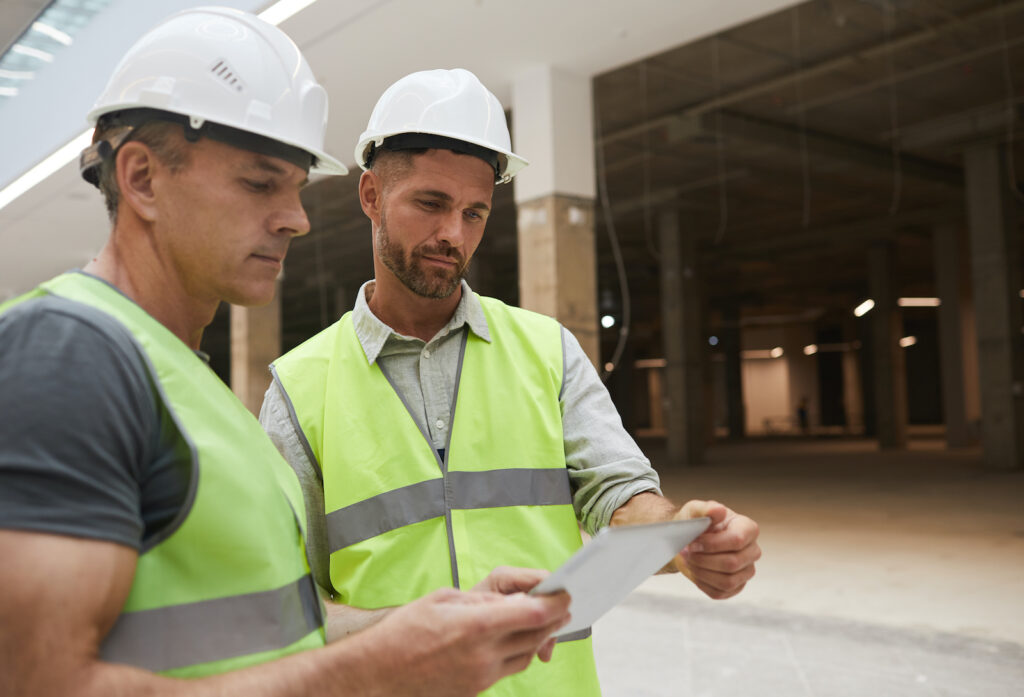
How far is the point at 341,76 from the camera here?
315 inches

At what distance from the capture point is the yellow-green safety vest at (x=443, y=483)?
1.59 metres

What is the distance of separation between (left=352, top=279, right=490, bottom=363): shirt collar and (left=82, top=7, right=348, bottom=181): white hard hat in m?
0.63

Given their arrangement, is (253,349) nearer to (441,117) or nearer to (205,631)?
(441,117)

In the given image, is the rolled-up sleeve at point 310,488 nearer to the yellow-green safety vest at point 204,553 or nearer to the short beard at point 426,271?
the short beard at point 426,271

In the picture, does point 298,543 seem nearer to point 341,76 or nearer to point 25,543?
point 25,543

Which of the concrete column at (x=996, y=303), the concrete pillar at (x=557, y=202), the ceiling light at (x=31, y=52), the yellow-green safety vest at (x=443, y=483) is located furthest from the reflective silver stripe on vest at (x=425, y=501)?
the concrete column at (x=996, y=303)

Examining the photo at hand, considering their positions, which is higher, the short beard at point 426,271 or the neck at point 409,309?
the short beard at point 426,271

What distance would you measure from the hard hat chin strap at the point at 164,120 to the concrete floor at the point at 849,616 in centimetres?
399

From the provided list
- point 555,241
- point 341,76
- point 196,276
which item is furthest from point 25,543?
point 341,76

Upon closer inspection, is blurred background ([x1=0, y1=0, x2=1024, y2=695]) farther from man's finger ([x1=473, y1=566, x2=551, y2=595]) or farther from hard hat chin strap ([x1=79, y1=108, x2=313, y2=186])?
hard hat chin strap ([x1=79, y1=108, x2=313, y2=186])

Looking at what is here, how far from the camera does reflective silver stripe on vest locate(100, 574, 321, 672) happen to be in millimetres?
860

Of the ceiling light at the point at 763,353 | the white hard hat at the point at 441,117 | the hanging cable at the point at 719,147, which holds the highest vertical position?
the hanging cable at the point at 719,147

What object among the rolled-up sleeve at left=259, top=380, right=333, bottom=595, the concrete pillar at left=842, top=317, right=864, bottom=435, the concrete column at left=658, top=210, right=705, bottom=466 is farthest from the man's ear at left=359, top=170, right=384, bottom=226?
the concrete pillar at left=842, top=317, right=864, bottom=435

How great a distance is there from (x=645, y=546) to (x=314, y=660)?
0.42 m
